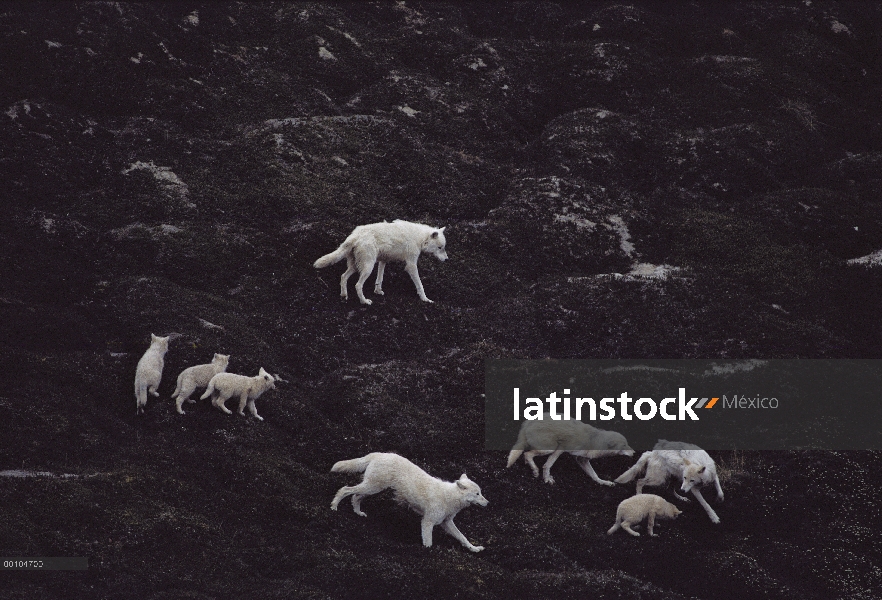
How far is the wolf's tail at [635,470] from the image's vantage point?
74.1 feet

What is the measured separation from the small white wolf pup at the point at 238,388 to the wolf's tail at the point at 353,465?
3.57 metres

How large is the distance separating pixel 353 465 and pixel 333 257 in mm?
11038

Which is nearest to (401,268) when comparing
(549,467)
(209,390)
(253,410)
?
(253,410)

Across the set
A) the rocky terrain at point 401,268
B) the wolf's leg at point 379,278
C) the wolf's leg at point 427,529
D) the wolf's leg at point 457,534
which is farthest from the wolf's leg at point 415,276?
the wolf's leg at point 427,529

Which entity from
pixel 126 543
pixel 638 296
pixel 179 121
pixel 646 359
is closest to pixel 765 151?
pixel 638 296

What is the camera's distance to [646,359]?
29.3m

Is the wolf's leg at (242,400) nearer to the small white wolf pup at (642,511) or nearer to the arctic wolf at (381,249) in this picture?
the arctic wolf at (381,249)

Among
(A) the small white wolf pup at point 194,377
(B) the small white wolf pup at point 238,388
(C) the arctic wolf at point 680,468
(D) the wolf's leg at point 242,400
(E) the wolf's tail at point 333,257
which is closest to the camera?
(C) the arctic wolf at point 680,468

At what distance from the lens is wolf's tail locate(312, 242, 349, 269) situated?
2958 centimetres

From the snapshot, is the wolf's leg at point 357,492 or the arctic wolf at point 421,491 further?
the wolf's leg at point 357,492

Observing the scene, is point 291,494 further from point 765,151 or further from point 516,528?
point 765,151

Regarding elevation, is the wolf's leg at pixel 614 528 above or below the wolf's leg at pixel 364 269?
below

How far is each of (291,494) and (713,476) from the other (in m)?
10.4

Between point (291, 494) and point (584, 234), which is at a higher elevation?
point (584, 234)
